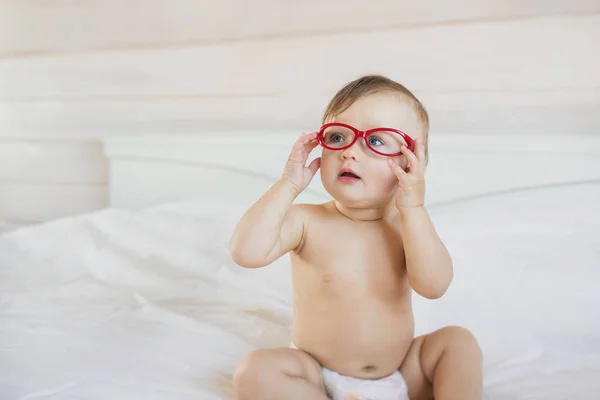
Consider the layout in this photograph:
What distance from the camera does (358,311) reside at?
78 cm

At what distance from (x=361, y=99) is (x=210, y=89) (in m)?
1.36

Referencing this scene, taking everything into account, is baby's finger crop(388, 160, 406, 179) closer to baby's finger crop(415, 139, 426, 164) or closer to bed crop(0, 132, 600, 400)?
baby's finger crop(415, 139, 426, 164)

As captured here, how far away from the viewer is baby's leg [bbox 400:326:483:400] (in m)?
0.74

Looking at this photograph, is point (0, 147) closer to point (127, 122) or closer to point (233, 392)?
point (127, 122)

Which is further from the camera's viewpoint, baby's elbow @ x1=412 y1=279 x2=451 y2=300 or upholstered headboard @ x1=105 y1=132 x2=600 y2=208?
upholstered headboard @ x1=105 y1=132 x2=600 y2=208

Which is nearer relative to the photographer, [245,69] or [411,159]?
[411,159]

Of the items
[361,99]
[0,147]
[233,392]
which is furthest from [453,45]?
[0,147]

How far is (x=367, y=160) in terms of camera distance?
2.49ft

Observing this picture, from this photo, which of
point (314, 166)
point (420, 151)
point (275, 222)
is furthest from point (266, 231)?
point (420, 151)

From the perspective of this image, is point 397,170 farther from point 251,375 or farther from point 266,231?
point 251,375

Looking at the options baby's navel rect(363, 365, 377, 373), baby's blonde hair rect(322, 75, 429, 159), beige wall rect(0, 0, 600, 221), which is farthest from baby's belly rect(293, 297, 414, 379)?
beige wall rect(0, 0, 600, 221)

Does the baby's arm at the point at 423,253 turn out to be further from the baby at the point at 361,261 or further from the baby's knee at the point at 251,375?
the baby's knee at the point at 251,375

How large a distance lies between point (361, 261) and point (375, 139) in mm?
164

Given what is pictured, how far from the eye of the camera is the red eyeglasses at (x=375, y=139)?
0.75m
